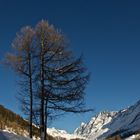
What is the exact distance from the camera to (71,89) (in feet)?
79.2

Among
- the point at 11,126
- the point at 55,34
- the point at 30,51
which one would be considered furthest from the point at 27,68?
the point at 11,126

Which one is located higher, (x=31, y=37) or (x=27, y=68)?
(x=31, y=37)

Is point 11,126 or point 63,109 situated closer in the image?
point 63,109

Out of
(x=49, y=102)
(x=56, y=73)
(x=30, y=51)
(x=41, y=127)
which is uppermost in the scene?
(x=30, y=51)

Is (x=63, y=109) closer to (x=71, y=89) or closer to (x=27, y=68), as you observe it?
(x=71, y=89)

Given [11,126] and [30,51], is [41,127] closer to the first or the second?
[30,51]

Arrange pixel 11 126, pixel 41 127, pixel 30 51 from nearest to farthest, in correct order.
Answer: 1. pixel 41 127
2. pixel 30 51
3. pixel 11 126

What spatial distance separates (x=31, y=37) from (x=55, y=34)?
1.56m

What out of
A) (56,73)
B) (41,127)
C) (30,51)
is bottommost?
(41,127)

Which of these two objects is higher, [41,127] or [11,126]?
[11,126]

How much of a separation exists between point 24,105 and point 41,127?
2102 mm

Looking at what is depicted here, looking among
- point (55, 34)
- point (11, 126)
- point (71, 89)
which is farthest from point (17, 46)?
point (11, 126)

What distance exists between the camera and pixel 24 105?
985 inches

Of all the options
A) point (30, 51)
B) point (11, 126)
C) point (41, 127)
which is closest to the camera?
point (41, 127)
